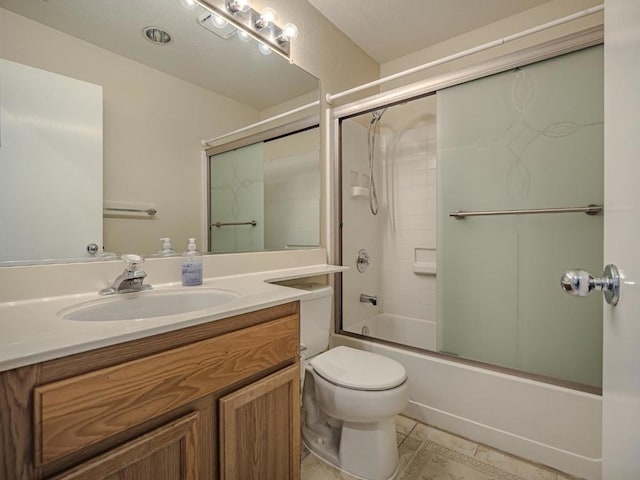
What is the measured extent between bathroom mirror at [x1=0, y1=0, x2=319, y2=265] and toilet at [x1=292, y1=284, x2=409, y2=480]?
0.70 m

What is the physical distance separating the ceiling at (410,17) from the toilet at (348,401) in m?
1.78

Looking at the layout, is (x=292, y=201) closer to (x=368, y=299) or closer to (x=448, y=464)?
(x=368, y=299)

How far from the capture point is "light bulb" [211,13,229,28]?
138cm

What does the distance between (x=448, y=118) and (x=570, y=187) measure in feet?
2.23

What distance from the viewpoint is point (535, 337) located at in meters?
1.47

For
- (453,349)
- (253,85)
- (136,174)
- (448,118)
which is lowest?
(453,349)

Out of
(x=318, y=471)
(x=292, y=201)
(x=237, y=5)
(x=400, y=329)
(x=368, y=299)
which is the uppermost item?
(x=237, y=5)

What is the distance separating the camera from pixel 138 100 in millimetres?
1124

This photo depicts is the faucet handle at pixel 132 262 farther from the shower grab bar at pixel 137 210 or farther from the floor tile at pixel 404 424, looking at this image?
the floor tile at pixel 404 424

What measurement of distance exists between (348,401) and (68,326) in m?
0.95

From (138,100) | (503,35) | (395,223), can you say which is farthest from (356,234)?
(503,35)

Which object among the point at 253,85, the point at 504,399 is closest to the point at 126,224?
the point at 253,85

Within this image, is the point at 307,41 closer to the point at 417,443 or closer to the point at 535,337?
the point at 535,337

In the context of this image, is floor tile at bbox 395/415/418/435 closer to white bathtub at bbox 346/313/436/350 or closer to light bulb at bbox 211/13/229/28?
white bathtub at bbox 346/313/436/350
